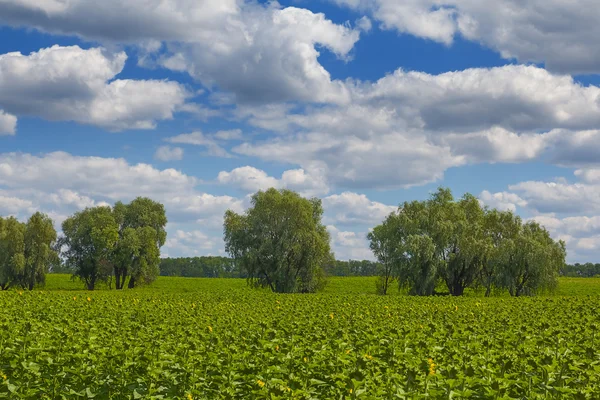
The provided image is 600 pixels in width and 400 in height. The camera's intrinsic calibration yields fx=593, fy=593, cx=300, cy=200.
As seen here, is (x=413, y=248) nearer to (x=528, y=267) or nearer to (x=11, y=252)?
(x=528, y=267)

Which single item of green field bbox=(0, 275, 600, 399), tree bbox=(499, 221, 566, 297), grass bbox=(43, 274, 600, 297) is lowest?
grass bbox=(43, 274, 600, 297)

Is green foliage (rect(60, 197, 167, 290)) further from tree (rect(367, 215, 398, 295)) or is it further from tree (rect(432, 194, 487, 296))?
tree (rect(432, 194, 487, 296))

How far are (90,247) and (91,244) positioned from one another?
17.6 inches

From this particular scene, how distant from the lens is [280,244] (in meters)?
60.1

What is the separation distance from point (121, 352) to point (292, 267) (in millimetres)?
49927

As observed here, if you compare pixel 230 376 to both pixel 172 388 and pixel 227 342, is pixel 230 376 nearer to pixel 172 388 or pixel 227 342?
pixel 172 388

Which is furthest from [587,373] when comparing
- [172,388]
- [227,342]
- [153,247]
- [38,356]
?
[153,247]

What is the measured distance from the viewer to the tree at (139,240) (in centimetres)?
7275

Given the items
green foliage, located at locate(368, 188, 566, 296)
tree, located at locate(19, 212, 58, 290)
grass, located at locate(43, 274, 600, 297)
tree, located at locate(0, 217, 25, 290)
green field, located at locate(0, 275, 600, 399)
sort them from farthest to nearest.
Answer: grass, located at locate(43, 274, 600, 297), tree, located at locate(19, 212, 58, 290), tree, located at locate(0, 217, 25, 290), green foliage, located at locate(368, 188, 566, 296), green field, located at locate(0, 275, 600, 399)

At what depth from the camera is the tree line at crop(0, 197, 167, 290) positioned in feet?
239

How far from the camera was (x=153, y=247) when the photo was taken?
74.4m

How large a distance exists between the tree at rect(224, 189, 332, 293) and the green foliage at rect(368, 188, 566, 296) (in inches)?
322

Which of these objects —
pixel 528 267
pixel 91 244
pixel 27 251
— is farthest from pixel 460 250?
pixel 27 251

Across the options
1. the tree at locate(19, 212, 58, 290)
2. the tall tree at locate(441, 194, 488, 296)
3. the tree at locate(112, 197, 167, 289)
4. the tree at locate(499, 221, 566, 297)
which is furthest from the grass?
the tree at locate(499, 221, 566, 297)
